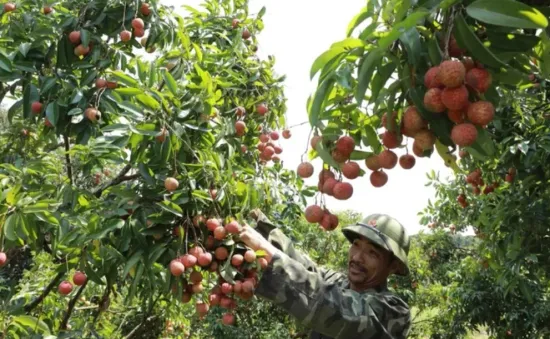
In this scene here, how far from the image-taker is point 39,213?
1.83 metres

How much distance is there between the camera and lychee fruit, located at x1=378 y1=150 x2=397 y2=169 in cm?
118

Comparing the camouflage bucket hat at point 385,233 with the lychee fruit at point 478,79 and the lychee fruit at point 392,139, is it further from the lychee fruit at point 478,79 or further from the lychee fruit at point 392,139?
the lychee fruit at point 478,79

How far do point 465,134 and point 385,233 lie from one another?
143 cm

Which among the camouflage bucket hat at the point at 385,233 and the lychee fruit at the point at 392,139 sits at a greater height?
the lychee fruit at the point at 392,139

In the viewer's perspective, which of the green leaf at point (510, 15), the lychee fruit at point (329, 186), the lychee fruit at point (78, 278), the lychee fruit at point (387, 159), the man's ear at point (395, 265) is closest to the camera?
the green leaf at point (510, 15)

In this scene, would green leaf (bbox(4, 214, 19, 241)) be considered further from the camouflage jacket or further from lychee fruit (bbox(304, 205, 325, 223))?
lychee fruit (bbox(304, 205, 325, 223))

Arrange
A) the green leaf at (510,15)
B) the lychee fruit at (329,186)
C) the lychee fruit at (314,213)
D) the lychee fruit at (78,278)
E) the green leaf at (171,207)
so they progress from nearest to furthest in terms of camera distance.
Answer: the green leaf at (510,15), the lychee fruit at (329,186), the lychee fruit at (314,213), the green leaf at (171,207), the lychee fruit at (78,278)

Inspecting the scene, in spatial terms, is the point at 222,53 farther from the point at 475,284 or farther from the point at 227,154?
the point at 475,284

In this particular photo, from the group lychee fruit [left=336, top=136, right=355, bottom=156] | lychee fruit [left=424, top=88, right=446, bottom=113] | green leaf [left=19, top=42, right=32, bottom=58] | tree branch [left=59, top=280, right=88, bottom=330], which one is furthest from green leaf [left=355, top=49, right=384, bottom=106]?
green leaf [left=19, top=42, right=32, bottom=58]

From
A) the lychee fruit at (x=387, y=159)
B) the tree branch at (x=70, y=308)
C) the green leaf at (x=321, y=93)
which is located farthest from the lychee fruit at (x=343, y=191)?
the tree branch at (x=70, y=308)

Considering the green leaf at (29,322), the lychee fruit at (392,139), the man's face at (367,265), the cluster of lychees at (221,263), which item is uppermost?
the lychee fruit at (392,139)

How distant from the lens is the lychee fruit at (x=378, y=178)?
4.16 ft

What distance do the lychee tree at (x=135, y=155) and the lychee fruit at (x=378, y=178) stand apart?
26.6 inches

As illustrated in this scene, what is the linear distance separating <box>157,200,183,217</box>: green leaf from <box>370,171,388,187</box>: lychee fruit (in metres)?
0.75
